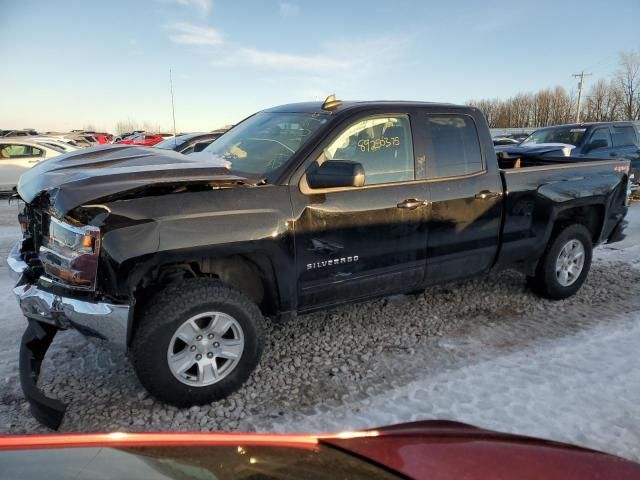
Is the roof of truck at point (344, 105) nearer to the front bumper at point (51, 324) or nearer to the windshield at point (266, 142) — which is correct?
the windshield at point (266, 142)

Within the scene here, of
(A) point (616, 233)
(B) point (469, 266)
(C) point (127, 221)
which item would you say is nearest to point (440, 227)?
(B) point (469, 266)

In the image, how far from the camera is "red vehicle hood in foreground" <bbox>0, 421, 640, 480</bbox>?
130 cm

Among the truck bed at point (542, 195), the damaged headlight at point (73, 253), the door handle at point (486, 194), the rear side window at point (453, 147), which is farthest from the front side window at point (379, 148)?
the damaged headlight at point (73, 253)

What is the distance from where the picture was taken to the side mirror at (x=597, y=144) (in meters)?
11.1

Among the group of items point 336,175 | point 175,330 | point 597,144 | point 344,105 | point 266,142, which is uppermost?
point 344,105

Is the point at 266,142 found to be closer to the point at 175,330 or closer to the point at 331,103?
the point at 331,103

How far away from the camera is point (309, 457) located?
4.97 ft

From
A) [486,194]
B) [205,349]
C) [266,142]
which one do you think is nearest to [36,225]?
[205,349]

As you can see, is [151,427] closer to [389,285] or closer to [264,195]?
[264,195]

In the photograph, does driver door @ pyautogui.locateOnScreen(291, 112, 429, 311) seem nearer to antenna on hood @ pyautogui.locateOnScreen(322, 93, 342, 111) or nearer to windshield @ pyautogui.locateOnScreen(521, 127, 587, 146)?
antenna on hood @ pyautogui.locateOnScreen(322, 93, 342, 111)

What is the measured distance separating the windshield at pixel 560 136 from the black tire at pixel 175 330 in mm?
10738

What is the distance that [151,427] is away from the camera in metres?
2.85

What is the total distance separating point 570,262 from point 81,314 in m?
4.56

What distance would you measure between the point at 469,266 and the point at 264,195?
2082 millimetres
